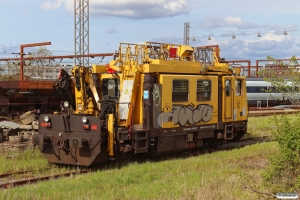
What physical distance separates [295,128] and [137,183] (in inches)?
141

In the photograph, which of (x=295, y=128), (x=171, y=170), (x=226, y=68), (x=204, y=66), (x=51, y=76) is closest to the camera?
(x=295, y=128)

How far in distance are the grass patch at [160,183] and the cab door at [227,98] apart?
3312 millimetres

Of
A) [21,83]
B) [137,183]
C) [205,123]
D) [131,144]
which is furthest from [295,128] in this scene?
[21,83]

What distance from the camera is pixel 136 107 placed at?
41.9 ft

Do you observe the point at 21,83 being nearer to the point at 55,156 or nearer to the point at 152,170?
the point at 55,156

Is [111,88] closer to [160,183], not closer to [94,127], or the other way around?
[94,127]

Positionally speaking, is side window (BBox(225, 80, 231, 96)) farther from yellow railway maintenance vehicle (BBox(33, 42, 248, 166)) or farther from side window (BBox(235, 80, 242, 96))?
side window (BBox(235, 80, 242, 96))

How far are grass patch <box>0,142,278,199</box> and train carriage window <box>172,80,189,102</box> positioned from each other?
2.14 metres

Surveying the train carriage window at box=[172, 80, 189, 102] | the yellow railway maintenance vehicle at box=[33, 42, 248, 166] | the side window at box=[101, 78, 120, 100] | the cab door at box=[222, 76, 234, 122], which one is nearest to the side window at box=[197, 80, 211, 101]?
the yellow railway maintenance vehicle at box=[33, 42, 248, 166]

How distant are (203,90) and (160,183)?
5790mm

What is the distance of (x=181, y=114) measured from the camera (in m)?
13.5

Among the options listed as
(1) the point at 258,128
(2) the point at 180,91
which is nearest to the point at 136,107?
(2) the point at 180,91

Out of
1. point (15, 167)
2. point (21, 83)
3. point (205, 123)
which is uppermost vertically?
point (21, 83)

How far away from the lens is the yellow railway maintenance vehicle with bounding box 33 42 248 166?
11.9 m
